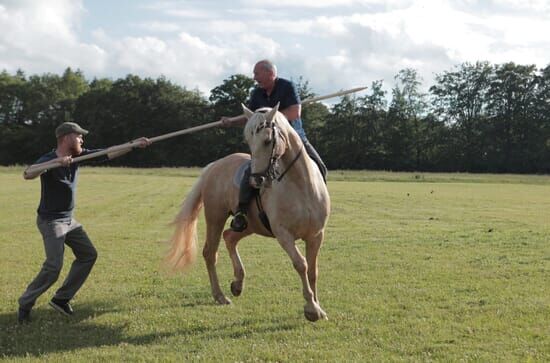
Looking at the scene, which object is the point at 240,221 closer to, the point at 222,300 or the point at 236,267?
the point at 236,267

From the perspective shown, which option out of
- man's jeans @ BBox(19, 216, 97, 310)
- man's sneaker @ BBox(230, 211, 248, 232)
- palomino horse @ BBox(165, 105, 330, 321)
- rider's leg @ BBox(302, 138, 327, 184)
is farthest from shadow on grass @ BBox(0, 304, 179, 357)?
rider's leg @ BBox(302, 138, 327, 184)

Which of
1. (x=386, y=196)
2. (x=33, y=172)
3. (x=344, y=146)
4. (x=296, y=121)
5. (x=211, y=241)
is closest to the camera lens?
(x=33, y=172)

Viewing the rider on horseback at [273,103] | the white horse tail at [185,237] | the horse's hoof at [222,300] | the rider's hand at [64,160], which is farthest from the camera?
the white horse tail at [185,237]

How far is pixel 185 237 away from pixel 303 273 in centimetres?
301

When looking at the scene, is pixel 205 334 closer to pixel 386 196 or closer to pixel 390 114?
pixel 386 196

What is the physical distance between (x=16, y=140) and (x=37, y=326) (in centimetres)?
9291

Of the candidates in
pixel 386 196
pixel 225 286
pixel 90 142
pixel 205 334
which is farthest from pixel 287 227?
pixel 90 142

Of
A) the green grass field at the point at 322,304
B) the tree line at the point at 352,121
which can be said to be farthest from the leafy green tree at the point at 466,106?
the green grass field at the point at 322,304

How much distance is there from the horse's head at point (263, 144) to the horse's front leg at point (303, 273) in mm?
1045

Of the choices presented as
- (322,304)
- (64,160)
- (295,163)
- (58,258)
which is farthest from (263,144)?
(58,258)

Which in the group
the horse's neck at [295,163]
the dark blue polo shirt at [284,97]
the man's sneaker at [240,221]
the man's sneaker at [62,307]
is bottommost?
the man's sneaker at [62,307]

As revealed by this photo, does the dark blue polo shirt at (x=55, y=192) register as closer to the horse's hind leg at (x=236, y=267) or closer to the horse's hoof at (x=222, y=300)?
the horse's hoof at (x=222, y=300)

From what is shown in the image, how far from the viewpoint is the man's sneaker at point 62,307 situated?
836 centimetres

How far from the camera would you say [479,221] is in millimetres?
21078
